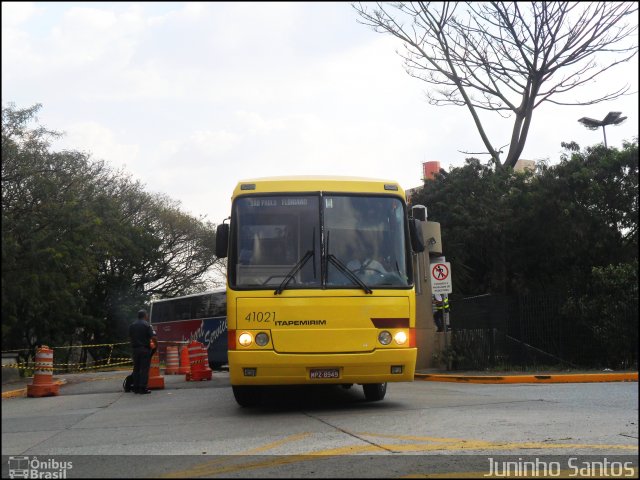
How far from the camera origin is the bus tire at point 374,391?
11.6 metres

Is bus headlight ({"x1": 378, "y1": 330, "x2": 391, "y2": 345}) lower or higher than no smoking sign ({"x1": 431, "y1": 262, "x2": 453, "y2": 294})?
lower

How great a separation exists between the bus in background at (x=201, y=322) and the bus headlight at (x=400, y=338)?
18854mm

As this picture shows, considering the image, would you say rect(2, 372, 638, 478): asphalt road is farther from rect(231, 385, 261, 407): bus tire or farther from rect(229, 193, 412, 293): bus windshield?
rect(229, 193, 412, 293): bus windshield

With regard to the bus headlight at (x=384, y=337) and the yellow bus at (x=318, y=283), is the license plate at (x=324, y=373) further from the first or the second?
the bus headlight at (x=384, y=337)

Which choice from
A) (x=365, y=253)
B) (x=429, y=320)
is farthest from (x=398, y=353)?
(x=429, y=320)

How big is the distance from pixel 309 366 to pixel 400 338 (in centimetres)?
130

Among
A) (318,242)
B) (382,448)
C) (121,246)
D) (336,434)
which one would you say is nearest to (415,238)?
(318,242)

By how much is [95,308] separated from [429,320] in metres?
29.6

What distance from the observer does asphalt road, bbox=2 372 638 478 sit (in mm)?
6324

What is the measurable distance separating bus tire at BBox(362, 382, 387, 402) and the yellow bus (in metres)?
1.57

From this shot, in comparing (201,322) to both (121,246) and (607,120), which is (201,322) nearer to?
(121,246)

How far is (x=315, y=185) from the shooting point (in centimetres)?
1052

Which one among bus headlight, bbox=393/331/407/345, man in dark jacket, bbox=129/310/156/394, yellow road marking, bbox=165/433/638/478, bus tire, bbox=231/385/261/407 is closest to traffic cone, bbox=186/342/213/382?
man in dark jacket, bbox=129/310/156/394

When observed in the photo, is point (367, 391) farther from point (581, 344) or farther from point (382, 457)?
point (581, 344)
